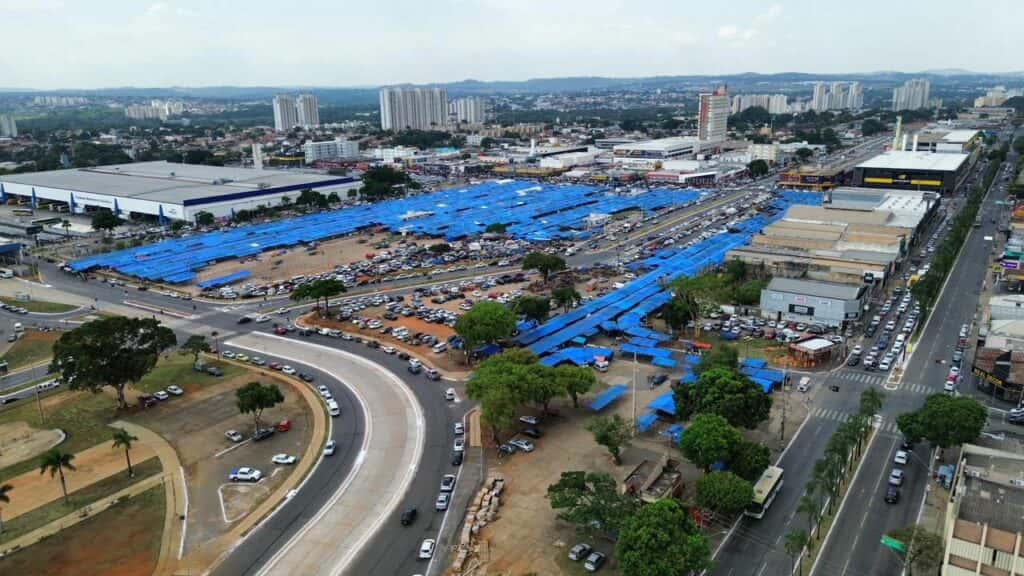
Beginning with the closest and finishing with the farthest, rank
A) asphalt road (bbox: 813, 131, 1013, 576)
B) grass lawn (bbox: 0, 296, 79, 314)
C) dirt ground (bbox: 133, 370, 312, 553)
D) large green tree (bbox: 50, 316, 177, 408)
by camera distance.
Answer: asphalt road (bbox: 813, 131, 1013, 576)
dirt ground (bbox: 133, 370, 312, 553)
large green tree (bbox: 50, 316, 177, 408)
grass lawn (bbox: 0, 296, 79, 314)

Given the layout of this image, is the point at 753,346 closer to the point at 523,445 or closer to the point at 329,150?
the point at 523,445

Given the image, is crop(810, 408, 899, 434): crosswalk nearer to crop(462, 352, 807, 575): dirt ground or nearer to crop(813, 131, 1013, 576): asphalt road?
crop(813, 131, 1013, 576): asphalt road

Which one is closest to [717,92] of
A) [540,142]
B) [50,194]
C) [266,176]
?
[540,142]

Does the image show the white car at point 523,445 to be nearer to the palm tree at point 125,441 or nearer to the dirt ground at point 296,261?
the palm tree at point 125,441

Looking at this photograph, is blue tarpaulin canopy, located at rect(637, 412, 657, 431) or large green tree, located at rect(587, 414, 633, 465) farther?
blue tarpaulin canopy, located at rect(637, 412, 657, 431)

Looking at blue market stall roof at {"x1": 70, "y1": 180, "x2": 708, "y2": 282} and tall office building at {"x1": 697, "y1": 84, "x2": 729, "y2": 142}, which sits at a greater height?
tall office building at {"x1": 697, "y1": 84, "x2": 729, "y2": 142}

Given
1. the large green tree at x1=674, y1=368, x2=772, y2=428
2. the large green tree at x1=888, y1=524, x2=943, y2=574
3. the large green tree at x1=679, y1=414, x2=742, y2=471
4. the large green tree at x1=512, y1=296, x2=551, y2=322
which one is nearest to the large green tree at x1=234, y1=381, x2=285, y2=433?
the large green tree at x1=512, y1=296, x2=551, y2=322

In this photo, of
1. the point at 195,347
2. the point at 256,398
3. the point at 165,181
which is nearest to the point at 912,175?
the point at 195,347

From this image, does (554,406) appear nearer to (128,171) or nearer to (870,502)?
(870,502)
